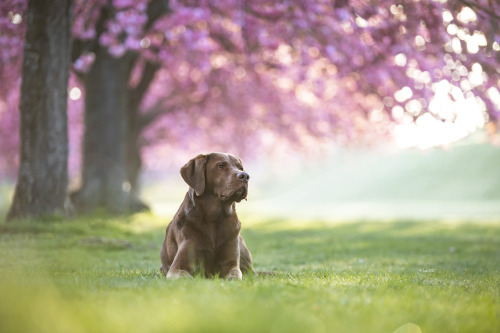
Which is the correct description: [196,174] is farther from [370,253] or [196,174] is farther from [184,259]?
[370,253]

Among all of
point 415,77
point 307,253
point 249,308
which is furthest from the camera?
point 415,77

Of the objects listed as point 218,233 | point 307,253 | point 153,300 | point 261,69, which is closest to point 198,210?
point 218,233

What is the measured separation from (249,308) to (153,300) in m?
0.77

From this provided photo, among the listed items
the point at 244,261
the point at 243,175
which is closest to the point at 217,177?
the point at 243,175

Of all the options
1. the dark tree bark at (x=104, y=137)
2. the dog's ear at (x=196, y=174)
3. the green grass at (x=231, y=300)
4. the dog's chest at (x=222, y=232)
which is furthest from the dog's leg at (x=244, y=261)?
the dark tree bark at (x=104, y=137)

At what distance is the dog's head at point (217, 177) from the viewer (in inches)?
219

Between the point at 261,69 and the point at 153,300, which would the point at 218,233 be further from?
the point at 261,69

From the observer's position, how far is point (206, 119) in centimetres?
2458

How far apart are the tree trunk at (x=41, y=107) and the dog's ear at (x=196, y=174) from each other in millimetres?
5838

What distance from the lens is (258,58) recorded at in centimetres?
1731

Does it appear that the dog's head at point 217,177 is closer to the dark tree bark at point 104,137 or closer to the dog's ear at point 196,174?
the dog's ear at point 196,174

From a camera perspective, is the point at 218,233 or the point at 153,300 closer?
the point at 153,300

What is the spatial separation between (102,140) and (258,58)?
5.62 metres

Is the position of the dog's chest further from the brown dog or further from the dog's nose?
the dog's nose
